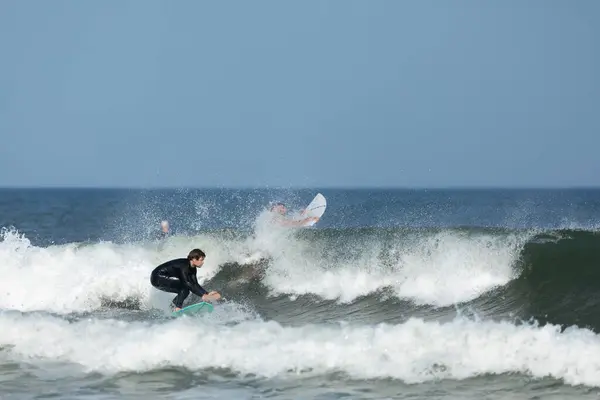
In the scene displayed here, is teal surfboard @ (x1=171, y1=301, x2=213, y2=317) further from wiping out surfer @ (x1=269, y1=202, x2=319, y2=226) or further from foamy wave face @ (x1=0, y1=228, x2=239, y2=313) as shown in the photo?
wiping out surfer @ (x1=269, y1=202, x2=319, y2=226)

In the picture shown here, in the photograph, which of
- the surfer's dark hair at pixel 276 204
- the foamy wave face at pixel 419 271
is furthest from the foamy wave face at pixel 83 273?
the foamy wave face at pixel 419 271

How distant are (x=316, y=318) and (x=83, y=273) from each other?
659cm

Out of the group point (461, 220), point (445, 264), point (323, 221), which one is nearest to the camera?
point (445, 264)

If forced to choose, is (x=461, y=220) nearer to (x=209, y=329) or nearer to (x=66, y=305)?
(x=66, y=305)

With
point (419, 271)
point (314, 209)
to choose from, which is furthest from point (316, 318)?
point (314, 209)

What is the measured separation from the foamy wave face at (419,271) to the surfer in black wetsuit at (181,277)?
352 cm

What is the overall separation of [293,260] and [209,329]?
6406 mm

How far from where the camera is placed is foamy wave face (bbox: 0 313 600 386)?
1015 cm

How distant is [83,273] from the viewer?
1883cm

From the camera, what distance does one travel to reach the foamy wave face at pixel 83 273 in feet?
58.0

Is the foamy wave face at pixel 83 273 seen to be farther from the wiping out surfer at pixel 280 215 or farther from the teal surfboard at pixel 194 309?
the teal surfboard at pixel 194 309

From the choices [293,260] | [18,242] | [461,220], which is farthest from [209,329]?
[461,220]

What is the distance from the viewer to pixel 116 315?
15719 mm

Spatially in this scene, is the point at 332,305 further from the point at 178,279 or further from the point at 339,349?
the point at 339,349
